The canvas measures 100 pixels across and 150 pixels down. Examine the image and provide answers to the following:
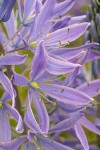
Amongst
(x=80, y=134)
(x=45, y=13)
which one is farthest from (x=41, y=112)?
(x=45, y=13)

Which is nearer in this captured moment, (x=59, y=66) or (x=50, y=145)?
(x=59, y=66)

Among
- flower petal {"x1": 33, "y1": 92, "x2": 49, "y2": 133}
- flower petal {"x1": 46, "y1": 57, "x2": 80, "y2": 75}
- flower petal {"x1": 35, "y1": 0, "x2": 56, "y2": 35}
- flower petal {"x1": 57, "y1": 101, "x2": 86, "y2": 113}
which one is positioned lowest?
flower petal {"x1": 57, "y1": 101, "x2": 86, "y2": 113}

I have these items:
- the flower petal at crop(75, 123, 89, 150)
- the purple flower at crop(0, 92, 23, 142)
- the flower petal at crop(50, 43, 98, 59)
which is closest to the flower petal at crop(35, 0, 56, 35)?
the flower petal at crop(50, 43, 98, 59)

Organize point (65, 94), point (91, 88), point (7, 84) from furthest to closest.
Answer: point (91, 88) < point (65, 94) < point (7, 84)

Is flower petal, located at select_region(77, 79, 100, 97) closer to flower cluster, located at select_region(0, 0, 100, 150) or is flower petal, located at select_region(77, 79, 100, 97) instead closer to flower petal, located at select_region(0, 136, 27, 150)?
flower cluster, located at select_region(0, 0, 100, 150)

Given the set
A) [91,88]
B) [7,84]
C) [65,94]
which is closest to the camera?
[7,84]

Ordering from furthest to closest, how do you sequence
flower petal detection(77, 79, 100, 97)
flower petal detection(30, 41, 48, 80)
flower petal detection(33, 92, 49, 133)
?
flower petal detection(77, 79, 100, 97)
flower petal detection(33, 92, 49, 133)
flower petal detection(30, 41, 48, 80)

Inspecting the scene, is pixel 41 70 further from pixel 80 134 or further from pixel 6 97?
pixel 80 134

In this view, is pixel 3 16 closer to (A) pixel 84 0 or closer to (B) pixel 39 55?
(B) pixel 39 55

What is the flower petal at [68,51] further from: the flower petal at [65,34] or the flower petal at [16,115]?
the flower petal at [16,115]
